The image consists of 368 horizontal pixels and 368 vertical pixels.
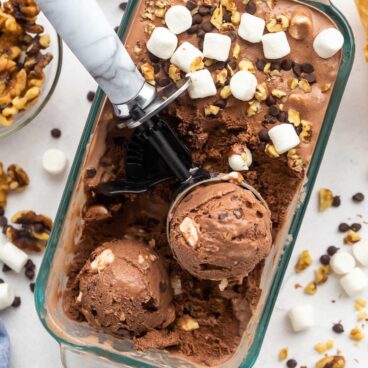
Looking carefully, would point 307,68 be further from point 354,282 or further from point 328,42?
point 354,282

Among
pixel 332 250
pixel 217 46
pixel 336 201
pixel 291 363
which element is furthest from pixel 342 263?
pixel 217 46

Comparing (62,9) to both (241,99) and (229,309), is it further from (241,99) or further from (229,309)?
(229,309)

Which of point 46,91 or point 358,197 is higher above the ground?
point 46,91

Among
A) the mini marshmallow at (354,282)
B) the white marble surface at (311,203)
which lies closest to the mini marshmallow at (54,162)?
Answer: the white marble surface at (311,203)

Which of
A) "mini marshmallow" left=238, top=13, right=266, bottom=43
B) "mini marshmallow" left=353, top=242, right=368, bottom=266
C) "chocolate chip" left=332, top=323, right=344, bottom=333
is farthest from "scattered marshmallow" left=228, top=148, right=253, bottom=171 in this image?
"chocolate chip" left=332, top=323, right=344, bottom=333

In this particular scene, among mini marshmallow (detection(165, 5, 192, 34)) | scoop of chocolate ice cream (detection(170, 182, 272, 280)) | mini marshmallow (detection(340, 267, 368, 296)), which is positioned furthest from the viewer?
mini marshmallow (detection(340, 267, 368, 296))

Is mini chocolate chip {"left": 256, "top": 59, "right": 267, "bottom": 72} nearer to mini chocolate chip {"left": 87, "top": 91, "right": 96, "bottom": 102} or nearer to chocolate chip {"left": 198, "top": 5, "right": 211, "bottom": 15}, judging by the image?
chocolate chip {"left": 198, "top": 5, "right": 211, "bottom": 15}
